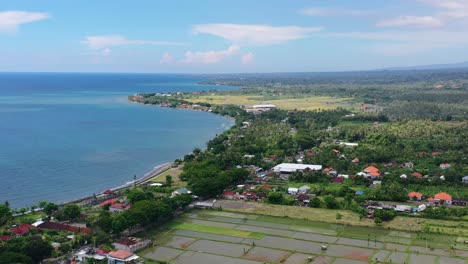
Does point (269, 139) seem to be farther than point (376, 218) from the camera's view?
Yes

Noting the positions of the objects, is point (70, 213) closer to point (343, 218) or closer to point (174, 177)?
point (174, 177)

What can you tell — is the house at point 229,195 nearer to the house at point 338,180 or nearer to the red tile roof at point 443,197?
the house at point 338,180

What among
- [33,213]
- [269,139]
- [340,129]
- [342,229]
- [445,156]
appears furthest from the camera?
[340,129]

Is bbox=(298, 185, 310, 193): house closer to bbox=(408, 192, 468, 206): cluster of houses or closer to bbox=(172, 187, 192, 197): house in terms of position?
bbox=(408, 192, 468, 206): cluster of houses

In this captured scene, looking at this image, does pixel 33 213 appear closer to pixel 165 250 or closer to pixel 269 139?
pixel 165 250

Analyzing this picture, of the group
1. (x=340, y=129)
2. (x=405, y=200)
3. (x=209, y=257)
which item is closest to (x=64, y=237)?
(x=209, y=257)

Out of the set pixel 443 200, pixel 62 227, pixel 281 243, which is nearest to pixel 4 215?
pixel 62 227

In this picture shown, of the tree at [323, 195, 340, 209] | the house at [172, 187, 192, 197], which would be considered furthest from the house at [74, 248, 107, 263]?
the tree at [323, 195, 340, 209]
